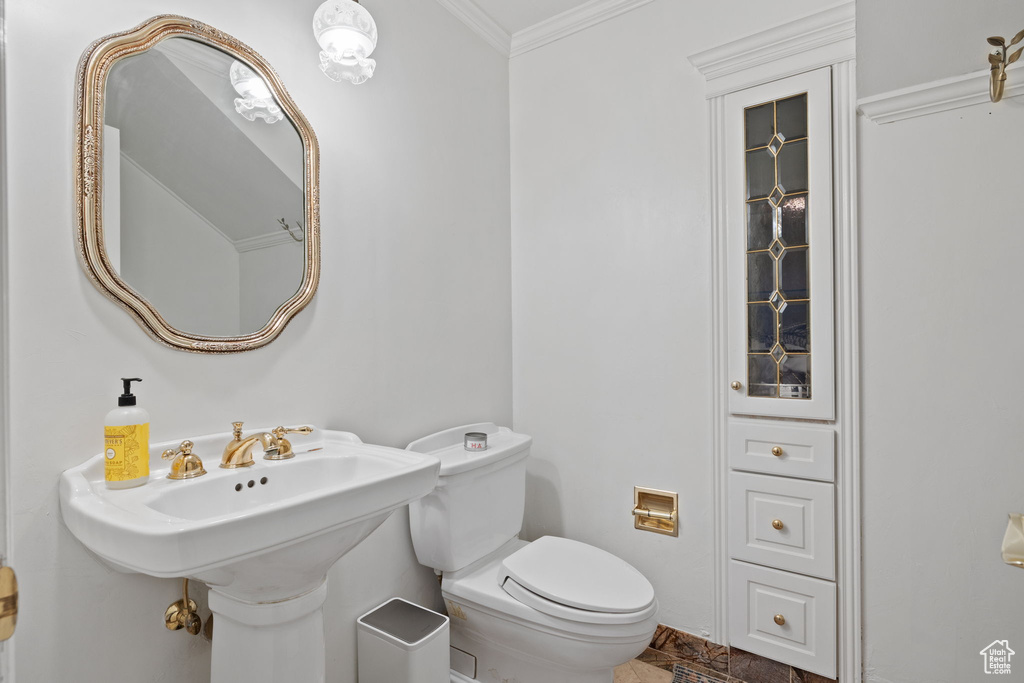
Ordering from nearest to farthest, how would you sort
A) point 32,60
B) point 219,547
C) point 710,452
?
point 219,547
point 32,60
point 710,452

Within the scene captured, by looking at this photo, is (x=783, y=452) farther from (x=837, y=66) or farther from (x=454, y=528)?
(x=837, y=66)

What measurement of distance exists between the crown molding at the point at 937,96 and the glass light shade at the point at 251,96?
4.60ft

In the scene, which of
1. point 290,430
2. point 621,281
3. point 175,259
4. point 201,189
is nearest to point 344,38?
point 201,189

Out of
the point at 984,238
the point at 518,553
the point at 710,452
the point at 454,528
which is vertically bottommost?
the point at 518,553

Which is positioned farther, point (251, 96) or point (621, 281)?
point (621, 281)

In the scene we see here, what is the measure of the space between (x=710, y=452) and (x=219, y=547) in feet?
4.77

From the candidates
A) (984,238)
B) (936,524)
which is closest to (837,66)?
(984,238)

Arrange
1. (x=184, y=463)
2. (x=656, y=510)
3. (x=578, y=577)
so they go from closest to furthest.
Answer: (x=184, y=463) → (x=578, y=577) → (x=656, y=510)

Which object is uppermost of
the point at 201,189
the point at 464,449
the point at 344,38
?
the point at 344,38

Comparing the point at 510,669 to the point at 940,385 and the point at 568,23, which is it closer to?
the point at 940,385

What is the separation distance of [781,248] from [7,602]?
70.2 inches

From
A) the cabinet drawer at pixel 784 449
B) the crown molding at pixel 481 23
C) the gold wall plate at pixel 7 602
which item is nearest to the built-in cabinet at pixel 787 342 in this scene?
the cabinet drawer at pixel 784 449

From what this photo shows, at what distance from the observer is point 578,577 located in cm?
149

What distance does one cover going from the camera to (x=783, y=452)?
1.59m
